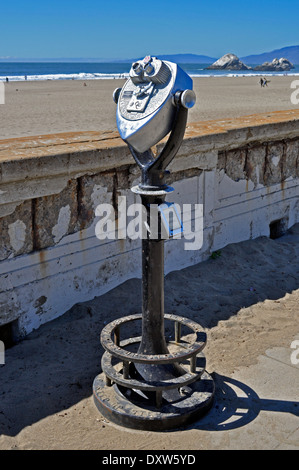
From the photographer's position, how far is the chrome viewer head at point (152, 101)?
2975 mm

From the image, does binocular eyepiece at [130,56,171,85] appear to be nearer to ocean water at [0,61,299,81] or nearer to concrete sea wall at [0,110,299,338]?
concrete sea wall at [0,110,299,338]

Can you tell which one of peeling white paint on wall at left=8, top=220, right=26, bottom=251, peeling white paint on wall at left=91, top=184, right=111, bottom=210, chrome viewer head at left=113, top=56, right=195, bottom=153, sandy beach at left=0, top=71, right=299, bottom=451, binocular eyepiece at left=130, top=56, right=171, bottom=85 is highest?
binocular eyepiece at left=130, top=56, right=171, bottom=85

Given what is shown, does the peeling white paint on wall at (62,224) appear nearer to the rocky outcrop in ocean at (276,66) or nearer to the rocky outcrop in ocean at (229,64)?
the rocky outcrop in ocean at (229,64)

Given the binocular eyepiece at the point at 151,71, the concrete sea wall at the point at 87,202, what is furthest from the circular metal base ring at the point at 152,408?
the binocular eyepiece at the point at 151,71

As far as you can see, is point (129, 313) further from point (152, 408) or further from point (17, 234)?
point (152, 408)

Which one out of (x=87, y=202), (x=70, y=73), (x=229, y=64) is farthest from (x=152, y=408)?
(x=229, y=64)

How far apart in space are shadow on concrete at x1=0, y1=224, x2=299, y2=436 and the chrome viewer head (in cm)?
171

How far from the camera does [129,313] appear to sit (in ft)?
15.5

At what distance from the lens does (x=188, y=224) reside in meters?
5.55

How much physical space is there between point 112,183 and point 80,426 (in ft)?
7.24

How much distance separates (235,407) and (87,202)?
6.83ft

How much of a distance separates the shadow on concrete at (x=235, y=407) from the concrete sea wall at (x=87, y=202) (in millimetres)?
1563

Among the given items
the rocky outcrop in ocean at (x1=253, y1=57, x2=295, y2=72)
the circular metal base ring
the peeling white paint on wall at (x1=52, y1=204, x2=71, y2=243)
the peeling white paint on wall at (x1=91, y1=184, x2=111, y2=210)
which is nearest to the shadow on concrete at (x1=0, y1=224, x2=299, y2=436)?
the circular metal base ring

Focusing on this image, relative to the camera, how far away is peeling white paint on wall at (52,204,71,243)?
4.45 meters
